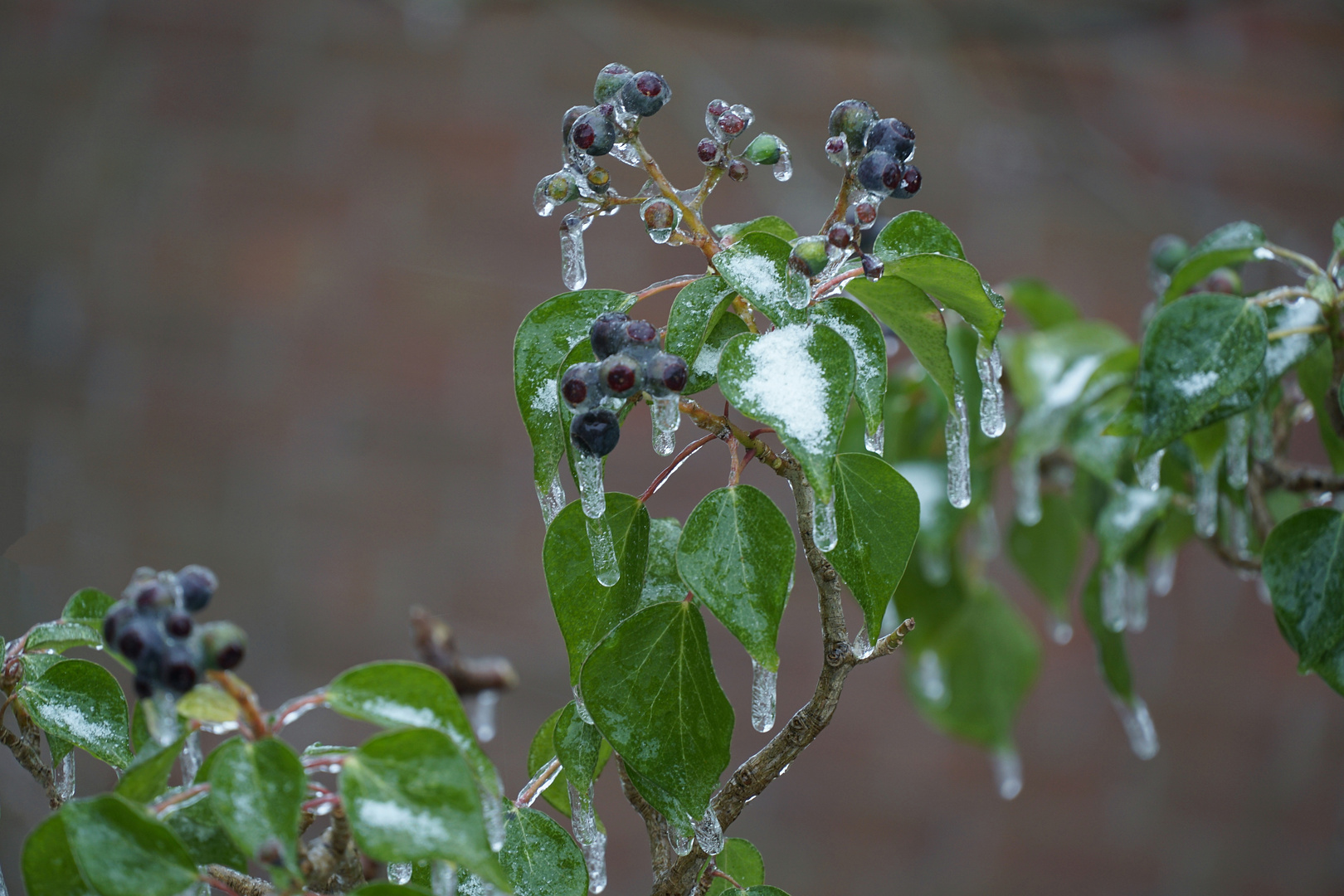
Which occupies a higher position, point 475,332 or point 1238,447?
point 475,332

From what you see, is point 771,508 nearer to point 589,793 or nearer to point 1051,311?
point 589,793

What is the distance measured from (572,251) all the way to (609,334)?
0.23 feet

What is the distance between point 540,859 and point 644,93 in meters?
0.21

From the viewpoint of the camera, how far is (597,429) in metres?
0.25

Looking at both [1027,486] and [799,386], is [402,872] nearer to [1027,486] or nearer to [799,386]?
[799,386]

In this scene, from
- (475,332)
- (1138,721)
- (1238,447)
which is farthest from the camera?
(475,332)

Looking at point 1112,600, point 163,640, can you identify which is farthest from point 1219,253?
point 163,640

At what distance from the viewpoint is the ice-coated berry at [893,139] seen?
27 cm

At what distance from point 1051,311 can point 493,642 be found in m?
0.88

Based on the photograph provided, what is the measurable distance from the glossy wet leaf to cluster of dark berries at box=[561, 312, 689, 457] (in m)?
0.03

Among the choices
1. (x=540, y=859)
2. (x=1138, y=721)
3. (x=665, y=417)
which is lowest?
(x=1138, y=721)

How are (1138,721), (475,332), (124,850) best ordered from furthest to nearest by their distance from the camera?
(475,332), (1138,721), (124,850)

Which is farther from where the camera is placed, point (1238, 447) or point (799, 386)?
point (1238, 447)

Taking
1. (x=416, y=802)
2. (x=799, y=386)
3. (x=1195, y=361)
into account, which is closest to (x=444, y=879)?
(x=416, y=802)
